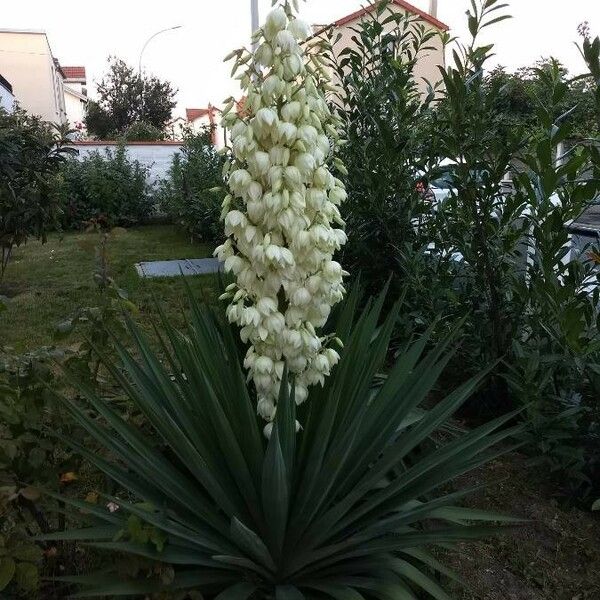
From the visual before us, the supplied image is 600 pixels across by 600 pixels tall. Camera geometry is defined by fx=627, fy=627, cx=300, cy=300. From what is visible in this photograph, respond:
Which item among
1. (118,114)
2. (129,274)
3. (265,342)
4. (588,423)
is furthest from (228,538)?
(118,114)

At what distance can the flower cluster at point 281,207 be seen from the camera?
1.72m

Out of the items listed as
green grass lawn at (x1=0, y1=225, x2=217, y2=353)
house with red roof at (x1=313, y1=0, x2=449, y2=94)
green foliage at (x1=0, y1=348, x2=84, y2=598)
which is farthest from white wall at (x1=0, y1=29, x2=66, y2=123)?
green foliage at (x1=0, y1=348, x2=84, y2=598)

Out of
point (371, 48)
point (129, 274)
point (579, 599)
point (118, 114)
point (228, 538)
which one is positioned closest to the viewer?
point (228, 538)

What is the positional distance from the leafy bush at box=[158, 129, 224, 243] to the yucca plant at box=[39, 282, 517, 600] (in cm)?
656

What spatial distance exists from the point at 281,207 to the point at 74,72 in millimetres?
50807

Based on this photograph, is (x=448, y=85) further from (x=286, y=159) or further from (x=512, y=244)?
(x=286, y=159)

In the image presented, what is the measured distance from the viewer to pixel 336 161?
195 centimetres

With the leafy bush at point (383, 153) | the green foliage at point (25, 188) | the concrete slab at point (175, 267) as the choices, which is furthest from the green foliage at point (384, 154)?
the concrete slab at point (175, 267)

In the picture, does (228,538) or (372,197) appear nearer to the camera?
(228,538)

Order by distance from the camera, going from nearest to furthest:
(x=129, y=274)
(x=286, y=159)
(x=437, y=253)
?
(x=286, y=159) → (x=437, y=253) → (x=129, y=274)

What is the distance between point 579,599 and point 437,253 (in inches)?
79.3

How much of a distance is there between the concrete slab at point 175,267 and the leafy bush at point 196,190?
577mm

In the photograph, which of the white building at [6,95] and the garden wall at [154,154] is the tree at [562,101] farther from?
the white building at [6,95]

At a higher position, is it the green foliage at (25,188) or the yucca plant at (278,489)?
the green foliage at (25,188)
